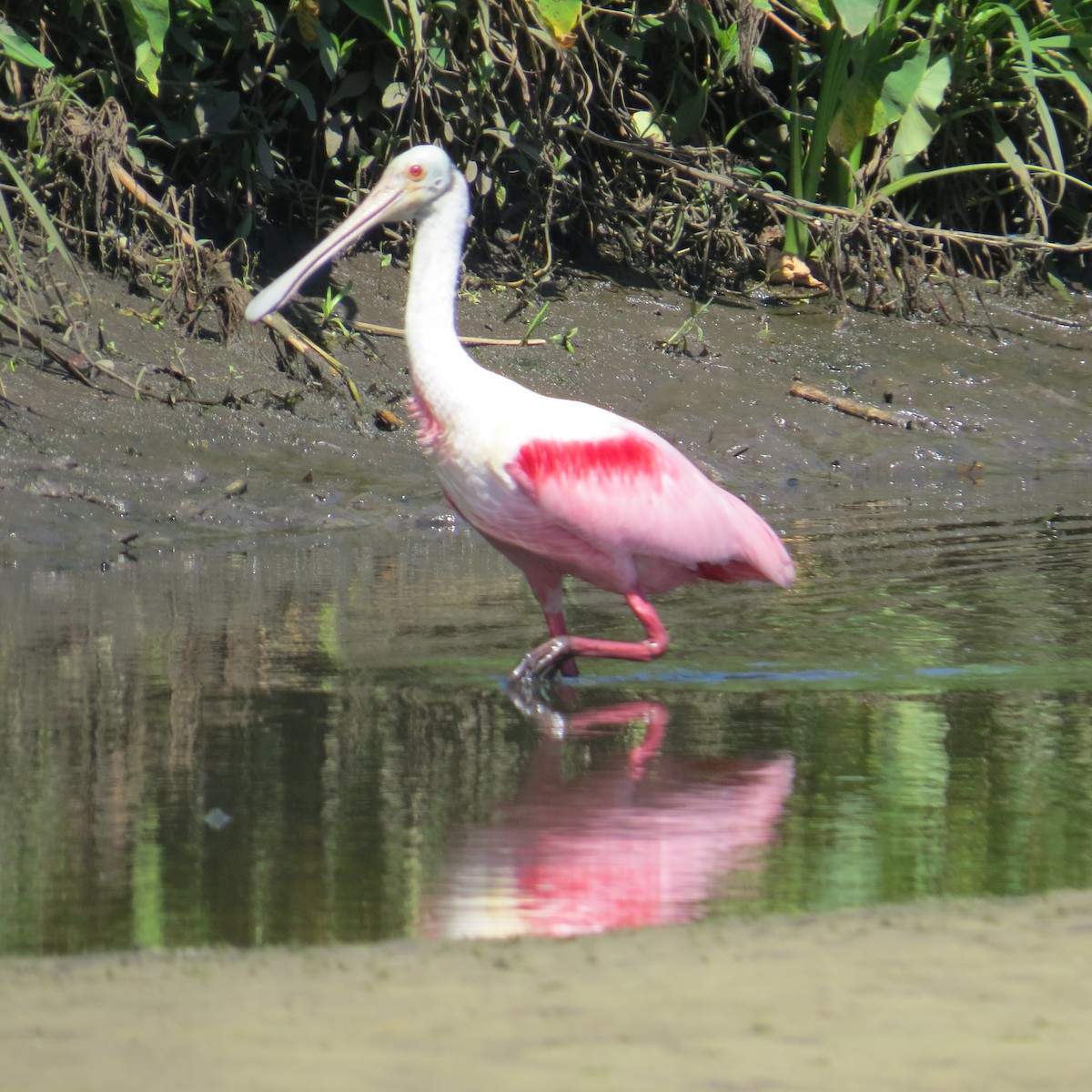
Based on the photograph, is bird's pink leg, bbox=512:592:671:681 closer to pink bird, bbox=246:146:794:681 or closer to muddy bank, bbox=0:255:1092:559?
pink bird, bbox=246:146:794:681

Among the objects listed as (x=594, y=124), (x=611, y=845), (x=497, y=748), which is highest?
(x=594, y=124)

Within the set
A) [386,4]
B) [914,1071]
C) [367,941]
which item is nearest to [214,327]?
[386,4]

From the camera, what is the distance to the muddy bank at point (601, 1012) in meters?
2.54

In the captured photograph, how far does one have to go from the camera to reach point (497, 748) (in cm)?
482

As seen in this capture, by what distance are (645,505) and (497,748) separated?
1.44 m

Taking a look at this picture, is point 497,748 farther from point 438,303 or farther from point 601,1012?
point 601,1012

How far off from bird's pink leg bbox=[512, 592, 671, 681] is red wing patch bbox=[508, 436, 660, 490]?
40 centimetres

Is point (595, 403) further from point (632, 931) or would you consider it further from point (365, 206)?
point (632, 931)

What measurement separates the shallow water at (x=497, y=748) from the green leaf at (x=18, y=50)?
2.85 meters

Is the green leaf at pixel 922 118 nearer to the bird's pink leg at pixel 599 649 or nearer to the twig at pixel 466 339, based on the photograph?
the twig at pixel 466 339

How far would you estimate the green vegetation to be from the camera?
10.1m

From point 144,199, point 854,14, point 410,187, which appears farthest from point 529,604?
point 854,14

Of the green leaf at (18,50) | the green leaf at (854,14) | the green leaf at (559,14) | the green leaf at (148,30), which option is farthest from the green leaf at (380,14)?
the green leaf at (854,14)

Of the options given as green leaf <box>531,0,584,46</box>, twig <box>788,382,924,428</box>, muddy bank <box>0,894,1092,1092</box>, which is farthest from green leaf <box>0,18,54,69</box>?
muddy bank <box>0,894,1092,1092</box>
